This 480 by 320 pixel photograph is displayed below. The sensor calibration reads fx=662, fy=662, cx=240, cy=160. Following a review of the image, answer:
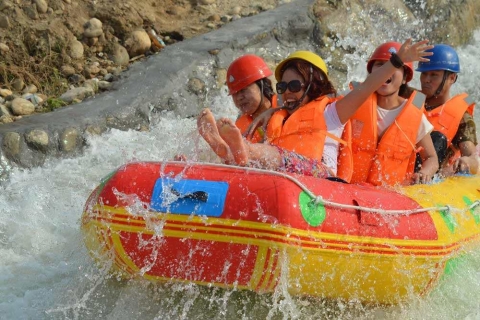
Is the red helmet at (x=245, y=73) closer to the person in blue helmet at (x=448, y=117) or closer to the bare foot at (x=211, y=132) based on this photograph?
the bare foot at (x=211, y=132)

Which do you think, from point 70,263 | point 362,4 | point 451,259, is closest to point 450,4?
point 362,4

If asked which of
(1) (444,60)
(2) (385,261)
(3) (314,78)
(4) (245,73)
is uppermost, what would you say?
(1) (444,60)

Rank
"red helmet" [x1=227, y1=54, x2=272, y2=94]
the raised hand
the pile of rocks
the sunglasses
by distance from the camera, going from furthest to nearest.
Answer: the pile of rocks < "red helmet" [x1=227, y1=54, x2=272, y2=94] < the sunglasses < the raised hand

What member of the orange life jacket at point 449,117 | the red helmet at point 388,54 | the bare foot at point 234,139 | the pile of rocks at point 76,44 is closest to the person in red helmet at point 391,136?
the red helmet at point 388,54

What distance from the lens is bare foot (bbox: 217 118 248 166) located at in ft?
10.5

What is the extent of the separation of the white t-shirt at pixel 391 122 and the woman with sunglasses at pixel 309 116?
0.38 metres

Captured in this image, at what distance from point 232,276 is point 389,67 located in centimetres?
156

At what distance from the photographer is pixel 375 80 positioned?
3.80m

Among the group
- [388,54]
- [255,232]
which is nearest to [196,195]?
[255,232]

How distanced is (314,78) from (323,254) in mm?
1369

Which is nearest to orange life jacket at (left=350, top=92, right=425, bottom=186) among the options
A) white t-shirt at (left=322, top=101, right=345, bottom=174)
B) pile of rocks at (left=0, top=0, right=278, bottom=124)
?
white t-shirt at (left=322, top=101, right=345, bottom=174)

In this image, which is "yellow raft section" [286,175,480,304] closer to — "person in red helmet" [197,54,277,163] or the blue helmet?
"person in red helmet" [197,54,277,163]

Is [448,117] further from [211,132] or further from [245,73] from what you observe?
[211,132]

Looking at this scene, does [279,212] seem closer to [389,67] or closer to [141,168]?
[141,168]
